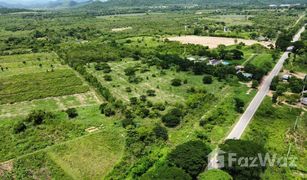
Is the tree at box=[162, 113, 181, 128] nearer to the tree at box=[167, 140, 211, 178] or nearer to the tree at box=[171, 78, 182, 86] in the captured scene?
the tree at box=[167, 140, 211, 178]

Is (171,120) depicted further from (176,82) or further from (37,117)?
(37,117)

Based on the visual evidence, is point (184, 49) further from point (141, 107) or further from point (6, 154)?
point (6, 154)

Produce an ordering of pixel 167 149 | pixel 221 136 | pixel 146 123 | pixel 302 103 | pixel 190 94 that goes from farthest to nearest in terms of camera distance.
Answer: pixel 190 94, pixel 302 103, pixel 146 123, pixel 221 136, pixel 167 149

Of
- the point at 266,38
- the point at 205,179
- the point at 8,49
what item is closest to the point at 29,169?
the point at 205,179

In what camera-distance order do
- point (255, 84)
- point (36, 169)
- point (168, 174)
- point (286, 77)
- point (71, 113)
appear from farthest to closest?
point (286, 77), point (255, 84), point (71, 113), point (36, 169), point (168, 174)

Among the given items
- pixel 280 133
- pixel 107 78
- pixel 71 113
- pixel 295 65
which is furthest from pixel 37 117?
pixel 295 65

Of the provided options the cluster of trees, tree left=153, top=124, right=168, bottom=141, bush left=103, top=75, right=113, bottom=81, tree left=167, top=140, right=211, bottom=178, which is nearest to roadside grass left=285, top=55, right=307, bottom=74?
bush left=103, top=75, right=113, bottom=81
